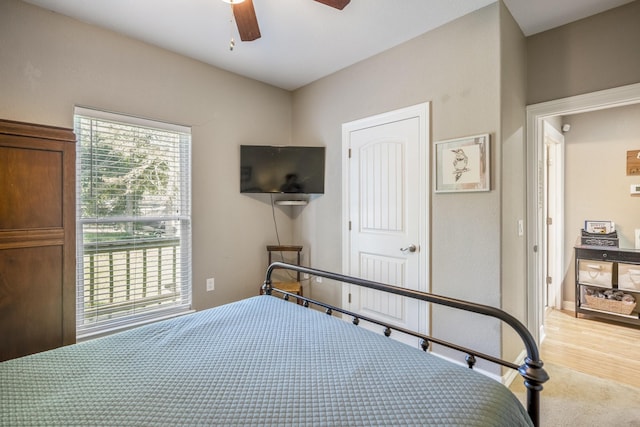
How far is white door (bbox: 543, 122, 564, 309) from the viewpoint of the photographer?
11.5 feet

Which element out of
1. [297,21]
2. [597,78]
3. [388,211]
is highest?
[297,21]

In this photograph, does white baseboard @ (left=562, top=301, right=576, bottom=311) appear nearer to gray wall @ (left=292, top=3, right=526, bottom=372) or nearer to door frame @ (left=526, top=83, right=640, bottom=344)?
door frame @ (left=526, top=83, right=640, bottom=344)

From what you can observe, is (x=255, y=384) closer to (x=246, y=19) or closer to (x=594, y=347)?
(x=246, y=19)

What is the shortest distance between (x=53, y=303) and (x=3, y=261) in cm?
33

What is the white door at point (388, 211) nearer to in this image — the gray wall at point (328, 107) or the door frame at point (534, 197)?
the gray wall at point (328, 107)

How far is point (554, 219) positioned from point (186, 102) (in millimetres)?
4143

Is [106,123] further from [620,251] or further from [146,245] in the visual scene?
[620,251]

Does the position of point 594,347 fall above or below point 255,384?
below

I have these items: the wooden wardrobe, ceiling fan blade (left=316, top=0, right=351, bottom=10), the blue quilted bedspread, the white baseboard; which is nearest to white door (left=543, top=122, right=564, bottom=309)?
the white baseboard

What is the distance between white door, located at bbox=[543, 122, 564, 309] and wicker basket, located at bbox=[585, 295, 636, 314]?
0.37 meters

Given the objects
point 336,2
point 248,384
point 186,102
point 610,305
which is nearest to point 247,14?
point 336,2

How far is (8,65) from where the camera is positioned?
198cm

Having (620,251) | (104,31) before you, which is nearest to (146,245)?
(104,31)

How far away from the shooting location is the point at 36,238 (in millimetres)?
1693
